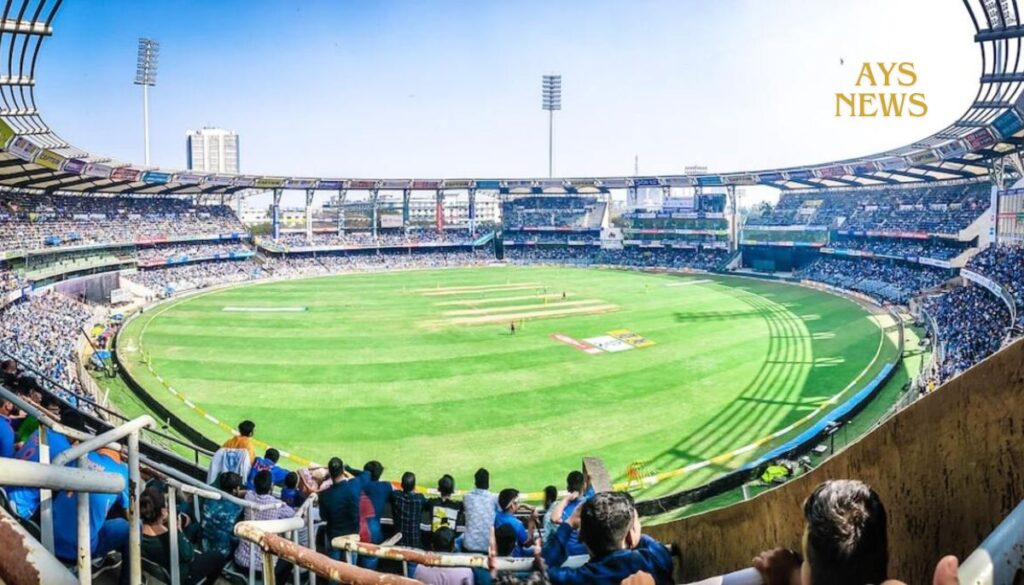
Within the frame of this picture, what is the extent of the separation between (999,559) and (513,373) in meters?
26.7

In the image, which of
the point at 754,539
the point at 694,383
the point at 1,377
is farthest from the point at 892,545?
the point at 694,383

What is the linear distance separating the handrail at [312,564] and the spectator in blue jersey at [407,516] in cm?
462

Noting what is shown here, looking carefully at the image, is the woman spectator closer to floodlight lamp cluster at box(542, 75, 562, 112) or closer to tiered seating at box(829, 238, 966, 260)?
tiered seating at box(829, 238, 966, 260)

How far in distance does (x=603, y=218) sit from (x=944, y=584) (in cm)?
8675

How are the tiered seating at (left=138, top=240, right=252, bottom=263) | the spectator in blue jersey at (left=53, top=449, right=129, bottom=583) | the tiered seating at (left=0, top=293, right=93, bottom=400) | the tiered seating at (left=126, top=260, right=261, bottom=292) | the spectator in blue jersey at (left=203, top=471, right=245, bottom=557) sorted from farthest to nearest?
the tiered seating at (left=138, top=240, right=252, bottom=263) < the tiered seating at (left=126, top=260, right=261, bottom=292) < the tiered seating at (left=0, top=293, right=93, bottom=400) < the spectator in blue jersey at (left=203, top=471, right=245, bottom=557) < the spectator in blue jersey at (left=53, top=449, right=129, bottom=583)

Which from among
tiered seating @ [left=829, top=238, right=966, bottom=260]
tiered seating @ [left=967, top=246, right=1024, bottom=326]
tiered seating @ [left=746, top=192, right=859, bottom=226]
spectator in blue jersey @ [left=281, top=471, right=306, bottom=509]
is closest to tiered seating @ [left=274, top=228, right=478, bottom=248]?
tiered seating @ [left=746, top=192, right=859, bottom=226]

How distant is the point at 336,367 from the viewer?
2933cm

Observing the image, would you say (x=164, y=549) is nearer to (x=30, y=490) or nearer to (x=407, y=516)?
(x=30, y=490)

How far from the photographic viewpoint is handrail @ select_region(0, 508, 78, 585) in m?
1.66

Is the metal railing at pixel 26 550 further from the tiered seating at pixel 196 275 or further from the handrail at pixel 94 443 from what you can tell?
the tiered seating at pixel 196 275

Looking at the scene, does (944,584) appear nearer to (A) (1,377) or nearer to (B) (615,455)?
(A) (1,377)

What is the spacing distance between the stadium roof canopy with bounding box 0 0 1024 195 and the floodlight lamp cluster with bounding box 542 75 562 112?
49.9 feet

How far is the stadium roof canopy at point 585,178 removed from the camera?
22281mm

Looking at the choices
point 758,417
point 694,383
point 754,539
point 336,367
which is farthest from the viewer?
point 336,367
